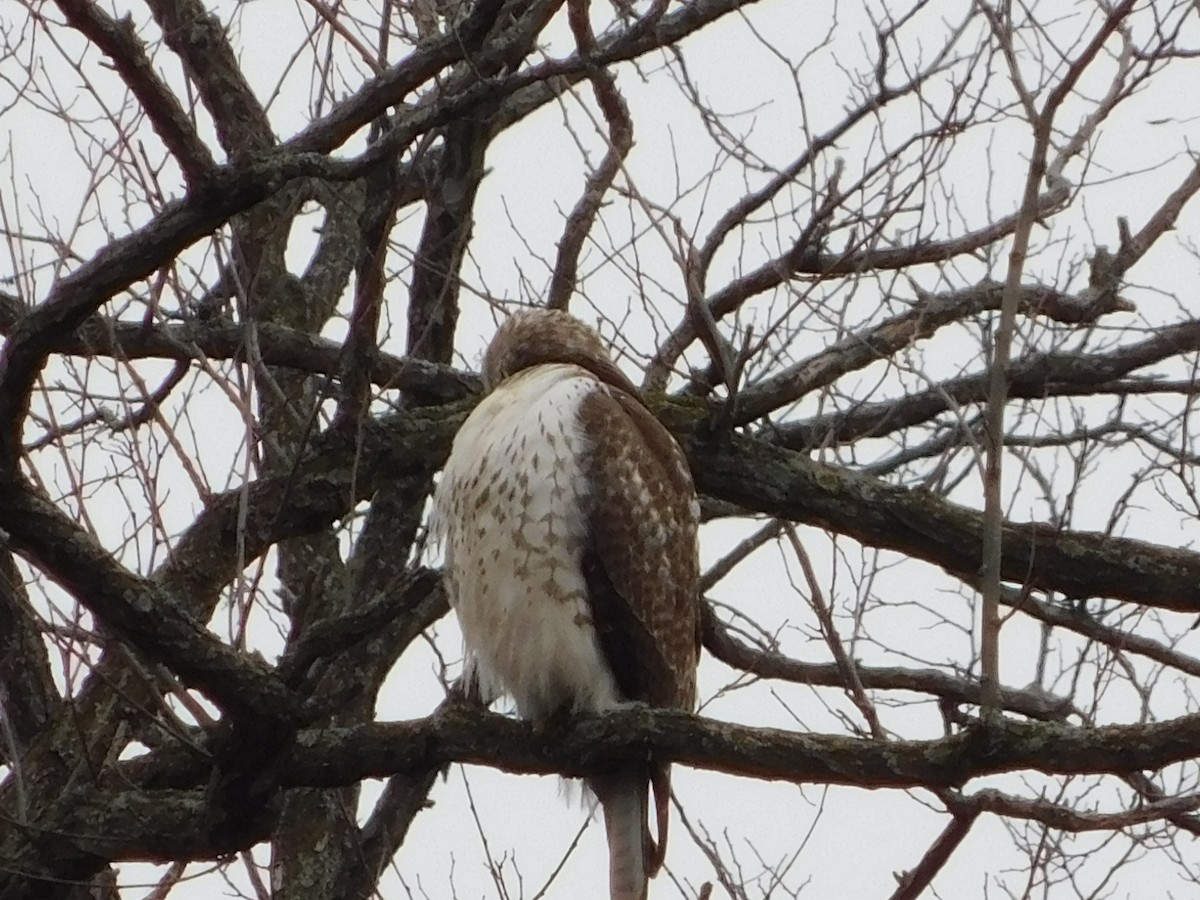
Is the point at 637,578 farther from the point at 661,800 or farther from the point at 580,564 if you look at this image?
the point at 661,800

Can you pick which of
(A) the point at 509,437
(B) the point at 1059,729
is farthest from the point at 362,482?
(B) the point at 1059,729

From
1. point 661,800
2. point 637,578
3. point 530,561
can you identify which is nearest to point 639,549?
point 637,578

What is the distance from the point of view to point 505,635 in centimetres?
376

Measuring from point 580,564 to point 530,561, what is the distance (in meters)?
0.13

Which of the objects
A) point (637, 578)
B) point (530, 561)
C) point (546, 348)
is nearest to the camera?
point (530, 561)

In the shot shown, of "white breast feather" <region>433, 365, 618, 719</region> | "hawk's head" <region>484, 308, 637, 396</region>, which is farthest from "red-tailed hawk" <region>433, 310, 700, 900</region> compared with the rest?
"hawk's head" <region>484, 308, 637, 396</region>

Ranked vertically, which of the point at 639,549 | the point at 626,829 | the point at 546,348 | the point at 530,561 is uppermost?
the point at 546,348

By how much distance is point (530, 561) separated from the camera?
3.69 metres

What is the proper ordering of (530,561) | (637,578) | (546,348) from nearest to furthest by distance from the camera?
(530,561)
(637,578)
(546,348)

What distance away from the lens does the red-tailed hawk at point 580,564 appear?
3.71 meters

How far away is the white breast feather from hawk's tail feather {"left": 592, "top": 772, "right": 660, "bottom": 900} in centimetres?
18

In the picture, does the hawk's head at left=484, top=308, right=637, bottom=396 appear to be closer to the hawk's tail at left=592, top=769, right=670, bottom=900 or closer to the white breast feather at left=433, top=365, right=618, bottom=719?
the white breast feather at left=433, top=365, right=618, bottom=719

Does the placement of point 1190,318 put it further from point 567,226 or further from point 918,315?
point 567,226

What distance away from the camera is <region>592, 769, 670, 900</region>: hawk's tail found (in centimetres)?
373
